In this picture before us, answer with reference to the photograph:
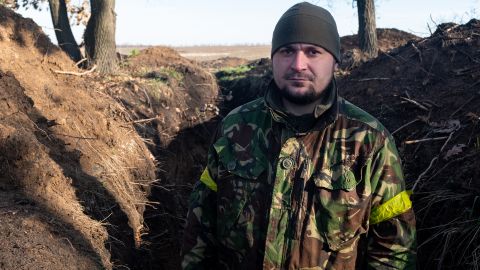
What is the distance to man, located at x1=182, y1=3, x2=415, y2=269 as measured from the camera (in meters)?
2.30

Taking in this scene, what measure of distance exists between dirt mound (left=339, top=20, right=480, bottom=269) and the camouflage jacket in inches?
40.5

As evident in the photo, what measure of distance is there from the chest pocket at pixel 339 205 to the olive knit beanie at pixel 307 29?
2.06ft

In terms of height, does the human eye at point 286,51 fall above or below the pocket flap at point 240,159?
above

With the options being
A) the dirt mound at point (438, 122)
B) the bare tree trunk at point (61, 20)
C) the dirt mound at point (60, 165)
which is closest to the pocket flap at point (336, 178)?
the dirt mound at point (438, 122)

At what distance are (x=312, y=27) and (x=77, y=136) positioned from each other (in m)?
4.22

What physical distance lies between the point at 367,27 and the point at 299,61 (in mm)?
10065

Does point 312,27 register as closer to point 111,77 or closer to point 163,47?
point 111,77

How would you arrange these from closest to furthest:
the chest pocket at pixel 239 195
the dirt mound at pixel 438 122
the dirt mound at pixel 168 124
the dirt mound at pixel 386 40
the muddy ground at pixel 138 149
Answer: the chest pocket at pixel 239 195
the dirt mound at pixel 438 122
the muddy ground at pixel 138 149
the dirt mound at pixel 168 124
the dirt mound at pixel 386 40

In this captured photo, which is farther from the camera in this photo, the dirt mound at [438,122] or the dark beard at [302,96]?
the dirt mound at [438,122]

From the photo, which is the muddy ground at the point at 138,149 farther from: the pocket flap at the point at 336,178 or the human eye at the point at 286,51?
the human eye at the point at 286,51

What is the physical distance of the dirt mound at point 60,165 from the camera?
12.1ft

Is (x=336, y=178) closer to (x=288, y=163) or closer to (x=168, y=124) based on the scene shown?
(x=288, y=163)

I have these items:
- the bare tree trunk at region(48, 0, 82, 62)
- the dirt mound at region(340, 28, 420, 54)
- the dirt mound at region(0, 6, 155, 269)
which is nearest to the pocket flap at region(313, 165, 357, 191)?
the dirt mound at region(0, 6, 155, 269)

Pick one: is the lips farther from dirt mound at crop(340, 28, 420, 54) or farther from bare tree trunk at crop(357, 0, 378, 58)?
dirt mound at crop(340, 28, 420, 54)
